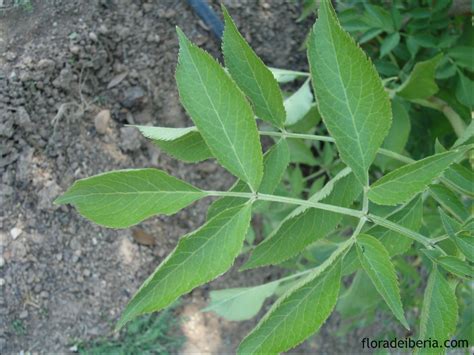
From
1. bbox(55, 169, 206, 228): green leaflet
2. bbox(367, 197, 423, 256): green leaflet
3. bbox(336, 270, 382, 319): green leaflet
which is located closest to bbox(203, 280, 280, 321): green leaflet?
bbox(336, 270, 382, 319): green leaflet

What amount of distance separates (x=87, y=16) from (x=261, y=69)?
3.14 ft

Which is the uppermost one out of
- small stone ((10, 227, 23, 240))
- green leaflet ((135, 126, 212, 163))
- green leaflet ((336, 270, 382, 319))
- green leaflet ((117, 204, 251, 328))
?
green leaflet ((135, 126, 212, 163))

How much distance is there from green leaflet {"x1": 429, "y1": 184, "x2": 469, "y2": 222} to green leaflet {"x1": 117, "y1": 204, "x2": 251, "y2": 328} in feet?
1.27

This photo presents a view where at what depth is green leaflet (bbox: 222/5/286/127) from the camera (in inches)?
31.3

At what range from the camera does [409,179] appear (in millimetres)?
742

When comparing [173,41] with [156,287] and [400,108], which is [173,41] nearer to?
[400,108]

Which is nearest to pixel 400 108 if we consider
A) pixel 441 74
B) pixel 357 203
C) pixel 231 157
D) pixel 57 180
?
pixel 441 74

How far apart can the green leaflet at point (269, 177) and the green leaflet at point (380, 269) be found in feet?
0.56

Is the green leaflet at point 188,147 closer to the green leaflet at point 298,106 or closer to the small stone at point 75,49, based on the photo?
the green leaflet at point 298,106

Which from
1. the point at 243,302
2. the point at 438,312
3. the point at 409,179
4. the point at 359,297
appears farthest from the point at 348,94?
the point at 359,297

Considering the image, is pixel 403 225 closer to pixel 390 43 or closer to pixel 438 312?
pixel 438 312

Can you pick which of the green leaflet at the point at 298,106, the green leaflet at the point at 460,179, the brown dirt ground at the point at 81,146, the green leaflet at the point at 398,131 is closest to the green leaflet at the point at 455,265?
the green leaflet at the point at 460,179

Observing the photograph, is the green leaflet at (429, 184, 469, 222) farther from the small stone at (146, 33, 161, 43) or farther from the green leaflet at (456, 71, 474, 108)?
the small stone at (146, 33, 161, 43)

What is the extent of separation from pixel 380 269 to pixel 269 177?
23cm
